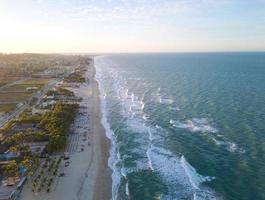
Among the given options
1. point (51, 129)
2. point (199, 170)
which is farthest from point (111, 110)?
point (199, 170)

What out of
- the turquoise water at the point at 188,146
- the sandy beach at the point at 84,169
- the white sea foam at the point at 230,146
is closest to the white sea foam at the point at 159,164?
the turquoise water at the point at 188,146

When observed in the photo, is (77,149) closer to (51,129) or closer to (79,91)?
(51,129)

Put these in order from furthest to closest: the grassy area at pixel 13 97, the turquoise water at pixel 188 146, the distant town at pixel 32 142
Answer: the grassy area at pixel 13 97 < the distant town at pixel 32 142 < the turquoise water at pixel 188 146

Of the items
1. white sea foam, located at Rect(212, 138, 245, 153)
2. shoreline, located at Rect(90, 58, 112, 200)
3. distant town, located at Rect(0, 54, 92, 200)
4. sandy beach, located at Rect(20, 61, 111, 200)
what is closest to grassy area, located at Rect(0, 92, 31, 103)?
distant town, located at Rect(0, 54, 92, 200)

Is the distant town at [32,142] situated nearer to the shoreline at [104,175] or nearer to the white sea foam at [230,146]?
the shoreline at [104,175]

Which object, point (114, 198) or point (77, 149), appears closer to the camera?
point (114, 198)

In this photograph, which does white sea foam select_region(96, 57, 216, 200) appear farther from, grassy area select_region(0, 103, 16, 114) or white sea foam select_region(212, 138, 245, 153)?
grassy area select_region(0, 103, 16, 114)

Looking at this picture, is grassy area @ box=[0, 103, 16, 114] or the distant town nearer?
the distant town

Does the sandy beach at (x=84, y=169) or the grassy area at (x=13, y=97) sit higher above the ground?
the sandy beach at (x=84, y=169)
